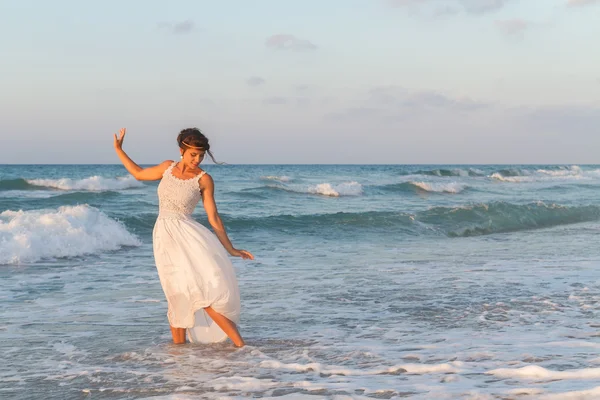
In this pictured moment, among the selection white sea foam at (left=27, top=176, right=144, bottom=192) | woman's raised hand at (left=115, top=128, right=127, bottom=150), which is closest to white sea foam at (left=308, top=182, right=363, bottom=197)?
white sea foam at (left=27, top=176, right=144, bottom=192)

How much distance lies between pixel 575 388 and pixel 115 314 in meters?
4.72

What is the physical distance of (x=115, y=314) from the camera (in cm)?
742

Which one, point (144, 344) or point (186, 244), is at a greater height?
point (186, 244)

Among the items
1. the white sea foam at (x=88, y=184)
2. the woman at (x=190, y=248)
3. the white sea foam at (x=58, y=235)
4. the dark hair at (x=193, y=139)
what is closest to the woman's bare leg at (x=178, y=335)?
the woman at (x=190, y=248)

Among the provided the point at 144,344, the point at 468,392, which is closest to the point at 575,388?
the point at 468,392

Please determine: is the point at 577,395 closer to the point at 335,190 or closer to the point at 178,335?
the point at 178,335

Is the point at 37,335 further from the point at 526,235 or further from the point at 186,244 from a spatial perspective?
the point at 526,235

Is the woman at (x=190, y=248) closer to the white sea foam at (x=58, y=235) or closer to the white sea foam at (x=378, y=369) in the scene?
the white sea foam at (x=378, y=369)

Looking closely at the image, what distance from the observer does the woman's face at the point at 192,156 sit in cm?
573

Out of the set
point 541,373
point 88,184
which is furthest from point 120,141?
point 88,184

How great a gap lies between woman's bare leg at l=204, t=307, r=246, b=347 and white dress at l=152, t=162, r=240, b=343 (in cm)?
6

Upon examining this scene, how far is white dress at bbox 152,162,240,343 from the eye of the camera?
5.73 m

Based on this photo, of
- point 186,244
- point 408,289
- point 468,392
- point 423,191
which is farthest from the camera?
point 423,191

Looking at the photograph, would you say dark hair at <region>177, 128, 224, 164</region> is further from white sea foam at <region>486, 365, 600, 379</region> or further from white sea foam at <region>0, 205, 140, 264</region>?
white sea foam at <region>0, 205, 140, 264</region>
